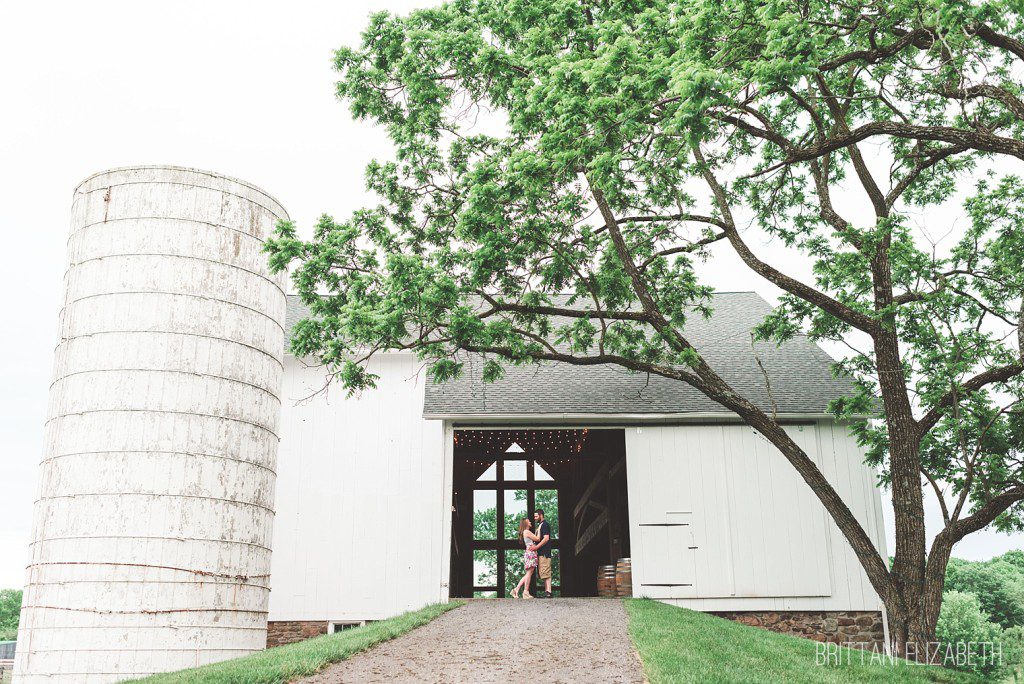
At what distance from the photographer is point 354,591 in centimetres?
1338

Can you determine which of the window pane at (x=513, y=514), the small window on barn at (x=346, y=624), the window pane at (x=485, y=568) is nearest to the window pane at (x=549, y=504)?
the window pane at (x=513, y=514)

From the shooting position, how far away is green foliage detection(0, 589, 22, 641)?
66.6 meters

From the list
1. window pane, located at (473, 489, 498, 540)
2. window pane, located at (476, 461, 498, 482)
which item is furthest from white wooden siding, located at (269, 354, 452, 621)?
window pane, located at (473, 489, 498, 540)

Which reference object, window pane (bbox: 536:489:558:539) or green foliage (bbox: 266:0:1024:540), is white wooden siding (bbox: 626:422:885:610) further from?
window pane (bbox: 536:489:558:539)

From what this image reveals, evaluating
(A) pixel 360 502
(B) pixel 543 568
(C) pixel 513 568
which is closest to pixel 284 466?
(A) pixel 360 502

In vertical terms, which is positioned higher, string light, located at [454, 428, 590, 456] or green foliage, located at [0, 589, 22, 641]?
string light, located at [454, 428, 590, 456]

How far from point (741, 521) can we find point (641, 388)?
2749 mm

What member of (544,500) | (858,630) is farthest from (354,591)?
(544,500)

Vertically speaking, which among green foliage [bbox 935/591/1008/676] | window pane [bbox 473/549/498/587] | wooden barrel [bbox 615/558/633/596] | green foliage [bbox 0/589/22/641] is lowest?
green foliage [bbox 0/589/22/641]

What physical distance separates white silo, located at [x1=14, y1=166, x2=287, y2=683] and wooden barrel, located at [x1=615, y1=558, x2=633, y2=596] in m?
6.30

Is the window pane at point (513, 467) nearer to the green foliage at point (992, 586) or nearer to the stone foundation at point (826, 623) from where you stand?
the stone foundation at point (826, 623)

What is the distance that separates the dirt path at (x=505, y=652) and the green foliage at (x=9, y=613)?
7055 centimetres

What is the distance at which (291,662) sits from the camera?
6.51 metres

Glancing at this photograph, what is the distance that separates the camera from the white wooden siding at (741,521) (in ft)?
42.7
